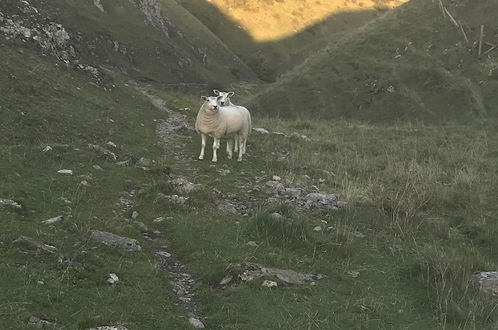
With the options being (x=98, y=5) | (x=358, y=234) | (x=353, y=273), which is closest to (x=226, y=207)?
(x=358, y=234)

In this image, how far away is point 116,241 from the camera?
10141 mm

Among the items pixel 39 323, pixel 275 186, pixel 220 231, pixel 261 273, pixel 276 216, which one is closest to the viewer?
pixel 39 323

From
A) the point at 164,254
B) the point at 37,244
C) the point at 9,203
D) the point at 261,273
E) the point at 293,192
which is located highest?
the point at 9,203

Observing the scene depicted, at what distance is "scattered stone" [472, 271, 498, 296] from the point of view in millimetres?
9748

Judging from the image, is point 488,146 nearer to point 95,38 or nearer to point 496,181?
point 496,181

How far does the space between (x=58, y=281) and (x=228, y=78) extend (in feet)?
252

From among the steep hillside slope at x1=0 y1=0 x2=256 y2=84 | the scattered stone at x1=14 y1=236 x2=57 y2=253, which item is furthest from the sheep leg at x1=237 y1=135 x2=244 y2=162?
the steep hillside slope at x1=0 y1=0 x2=256 y2=84

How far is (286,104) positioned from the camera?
52344 millimetres

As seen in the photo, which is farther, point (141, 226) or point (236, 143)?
point (236, 143)

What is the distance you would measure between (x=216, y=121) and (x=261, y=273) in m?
11.6

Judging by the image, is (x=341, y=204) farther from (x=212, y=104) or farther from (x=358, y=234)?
(x=212, y=104)

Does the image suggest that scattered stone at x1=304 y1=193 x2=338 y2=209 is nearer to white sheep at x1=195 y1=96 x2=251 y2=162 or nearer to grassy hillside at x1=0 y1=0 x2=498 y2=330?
grassy hillside at x1=0 y1=0 x2=498 y2=330

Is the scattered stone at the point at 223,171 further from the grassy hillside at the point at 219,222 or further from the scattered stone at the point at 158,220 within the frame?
the scattered stone at the point at 158,220

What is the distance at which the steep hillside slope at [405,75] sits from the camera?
45.7 metres
